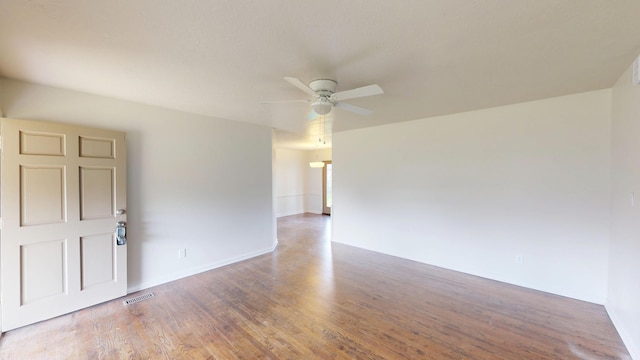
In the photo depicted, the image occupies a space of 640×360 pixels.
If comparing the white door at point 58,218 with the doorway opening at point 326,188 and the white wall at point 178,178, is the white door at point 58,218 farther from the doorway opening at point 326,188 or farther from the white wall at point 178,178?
the doorway opening at point 326,188

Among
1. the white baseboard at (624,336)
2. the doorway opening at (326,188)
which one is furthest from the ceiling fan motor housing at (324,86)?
the doorway opening at (326,188)

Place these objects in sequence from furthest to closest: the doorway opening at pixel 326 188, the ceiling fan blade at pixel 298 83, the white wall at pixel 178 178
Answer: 1. the doorway opening at pixel 326 188
2. the white wall at pixel 178 178
3. the ceiling fan blade at pixel 298 83

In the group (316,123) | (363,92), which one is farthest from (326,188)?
(363,92)

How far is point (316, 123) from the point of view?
467cm

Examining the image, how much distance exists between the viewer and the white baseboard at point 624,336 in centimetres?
204

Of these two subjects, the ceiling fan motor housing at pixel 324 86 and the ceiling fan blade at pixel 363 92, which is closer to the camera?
the ceiling fan blade at pixel 363 92

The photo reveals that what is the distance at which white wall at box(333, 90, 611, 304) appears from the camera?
2.99 meters

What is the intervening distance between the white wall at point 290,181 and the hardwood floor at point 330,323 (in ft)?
17.6

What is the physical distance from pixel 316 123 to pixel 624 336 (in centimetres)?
443

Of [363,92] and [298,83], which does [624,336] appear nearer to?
[363,92]

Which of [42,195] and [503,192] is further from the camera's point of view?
[503,192]

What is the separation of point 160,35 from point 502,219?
174 inches

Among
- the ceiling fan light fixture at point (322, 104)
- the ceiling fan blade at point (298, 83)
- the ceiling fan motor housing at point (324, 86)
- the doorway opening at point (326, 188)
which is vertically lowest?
the doorway opening at point (326, 188)

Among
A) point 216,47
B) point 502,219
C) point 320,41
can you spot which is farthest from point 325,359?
point 502,219
